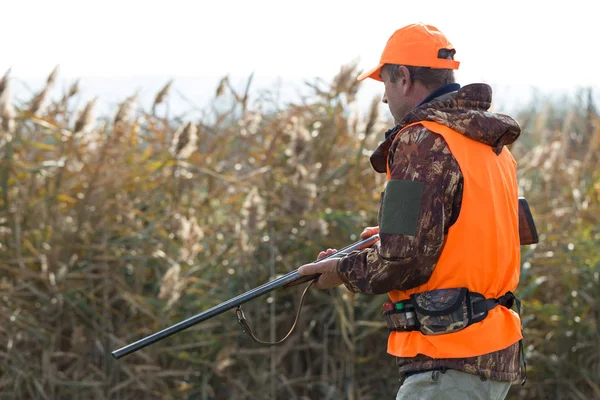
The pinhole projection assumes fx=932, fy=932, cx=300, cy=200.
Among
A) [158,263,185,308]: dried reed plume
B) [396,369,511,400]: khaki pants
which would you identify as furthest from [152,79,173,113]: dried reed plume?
[396,369,511,400]: khaki pants

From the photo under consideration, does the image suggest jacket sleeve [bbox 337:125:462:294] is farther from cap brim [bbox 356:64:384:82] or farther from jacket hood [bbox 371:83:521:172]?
cap brim [bbox 356:64:384:82]

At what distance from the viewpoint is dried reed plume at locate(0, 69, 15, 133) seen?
18.2ft

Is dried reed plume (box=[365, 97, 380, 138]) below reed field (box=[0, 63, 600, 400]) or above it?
above

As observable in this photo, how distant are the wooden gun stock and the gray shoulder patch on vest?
78 centimetres

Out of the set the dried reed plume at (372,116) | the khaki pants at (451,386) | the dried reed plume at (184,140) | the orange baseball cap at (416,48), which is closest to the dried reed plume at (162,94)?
the dried reed plume at (184,140)

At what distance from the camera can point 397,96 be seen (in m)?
3.03

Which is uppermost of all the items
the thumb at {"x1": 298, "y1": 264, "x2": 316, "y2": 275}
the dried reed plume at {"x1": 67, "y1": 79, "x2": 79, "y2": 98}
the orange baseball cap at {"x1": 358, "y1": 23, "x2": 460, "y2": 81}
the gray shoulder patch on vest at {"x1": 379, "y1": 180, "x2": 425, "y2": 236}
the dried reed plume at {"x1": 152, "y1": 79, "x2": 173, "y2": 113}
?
the orange baseball cap at {"x1": 358, "y1": 23, "x2": 460, "y2": 81}

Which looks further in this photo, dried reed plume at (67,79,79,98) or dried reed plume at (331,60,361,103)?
dried reed plume at (67,79,79,98)

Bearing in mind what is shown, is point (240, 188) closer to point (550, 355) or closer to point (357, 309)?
point (357, 309)

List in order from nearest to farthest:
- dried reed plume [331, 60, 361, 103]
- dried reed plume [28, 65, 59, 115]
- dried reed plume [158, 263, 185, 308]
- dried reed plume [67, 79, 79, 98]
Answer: dried reed plume [158, 263, 185, 308] → dried reed plume [28, 65, 59, 115] → dried reed plume [331, 60, 361, 103] → dried reed plume [67, 79, 79, 98]

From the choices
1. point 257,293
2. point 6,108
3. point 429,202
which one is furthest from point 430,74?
point 6,108

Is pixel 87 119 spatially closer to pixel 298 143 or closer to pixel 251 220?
pixel 251 220

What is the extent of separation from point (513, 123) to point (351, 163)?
9.44 ft

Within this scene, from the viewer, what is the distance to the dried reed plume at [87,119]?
18.7 feet
